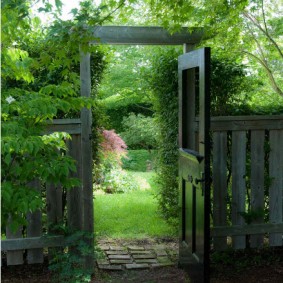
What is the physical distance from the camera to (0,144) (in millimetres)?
2998

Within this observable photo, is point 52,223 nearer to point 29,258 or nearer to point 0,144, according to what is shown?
point 29,258

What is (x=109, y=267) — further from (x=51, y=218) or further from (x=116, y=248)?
(x=51, y=218)

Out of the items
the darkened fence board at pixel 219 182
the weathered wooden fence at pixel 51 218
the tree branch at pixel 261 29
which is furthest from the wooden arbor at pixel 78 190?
the tree branch at pixel 261 29

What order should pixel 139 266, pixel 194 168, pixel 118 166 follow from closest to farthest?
pixel 194 168 < pixel 139 266 < pixel 118 166

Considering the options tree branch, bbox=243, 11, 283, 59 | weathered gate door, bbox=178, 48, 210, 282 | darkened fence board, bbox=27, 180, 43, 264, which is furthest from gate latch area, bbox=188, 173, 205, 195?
tree branch, bbox=243, 11, 283, 59

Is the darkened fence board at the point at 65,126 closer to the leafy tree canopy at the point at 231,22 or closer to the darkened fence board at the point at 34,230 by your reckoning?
the darkened fence board at the point at 34,230

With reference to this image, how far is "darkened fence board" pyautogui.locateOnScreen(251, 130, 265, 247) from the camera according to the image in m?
5.18

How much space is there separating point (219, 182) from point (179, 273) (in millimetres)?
1062

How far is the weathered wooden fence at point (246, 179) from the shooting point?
5.11 meters

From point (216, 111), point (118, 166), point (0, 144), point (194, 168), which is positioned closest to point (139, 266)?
point (194, 168)

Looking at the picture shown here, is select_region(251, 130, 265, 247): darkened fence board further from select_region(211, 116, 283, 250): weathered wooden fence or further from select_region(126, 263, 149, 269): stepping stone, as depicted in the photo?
select_region(126, 263, 149, 269): stepping stone

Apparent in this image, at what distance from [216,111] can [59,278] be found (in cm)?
247

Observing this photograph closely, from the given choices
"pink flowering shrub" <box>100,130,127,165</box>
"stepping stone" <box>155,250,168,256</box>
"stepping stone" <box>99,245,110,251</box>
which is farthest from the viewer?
"pink flowering shrub" <box>100,130,127,165</box>

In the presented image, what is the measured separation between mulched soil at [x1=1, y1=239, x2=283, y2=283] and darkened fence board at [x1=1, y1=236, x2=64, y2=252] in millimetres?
291
